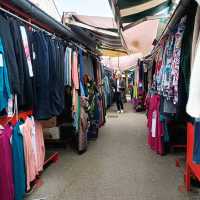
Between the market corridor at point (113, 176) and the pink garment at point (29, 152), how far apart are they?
212 mm

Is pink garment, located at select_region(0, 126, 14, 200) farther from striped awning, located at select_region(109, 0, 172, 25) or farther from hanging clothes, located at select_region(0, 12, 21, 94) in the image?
striped awning, located at select_region(109, 0, 172, 25)

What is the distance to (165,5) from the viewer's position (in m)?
3.24

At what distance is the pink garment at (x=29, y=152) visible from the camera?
7.87ft

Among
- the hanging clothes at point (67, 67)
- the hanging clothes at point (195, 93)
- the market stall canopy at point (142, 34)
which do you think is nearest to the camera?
the hanging clothes at point (195, 93)

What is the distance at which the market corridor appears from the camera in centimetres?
252

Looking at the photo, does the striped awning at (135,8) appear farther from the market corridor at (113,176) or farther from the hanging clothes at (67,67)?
the market corridor at (113,176)

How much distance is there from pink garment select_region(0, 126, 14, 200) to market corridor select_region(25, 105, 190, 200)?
0.56 m

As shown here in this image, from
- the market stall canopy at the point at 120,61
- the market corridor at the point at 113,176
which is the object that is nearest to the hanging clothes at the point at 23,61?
the market corridor at the point at 113,176

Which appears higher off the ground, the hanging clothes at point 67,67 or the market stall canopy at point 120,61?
the market stall canopy at point 120,61

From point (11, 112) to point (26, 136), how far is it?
34 centimetres

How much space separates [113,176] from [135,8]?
2033 millimetres

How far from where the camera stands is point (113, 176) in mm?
2988

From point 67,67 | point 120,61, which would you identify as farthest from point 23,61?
point 120,61

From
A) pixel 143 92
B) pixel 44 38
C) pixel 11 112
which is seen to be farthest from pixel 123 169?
pixel 143 92
